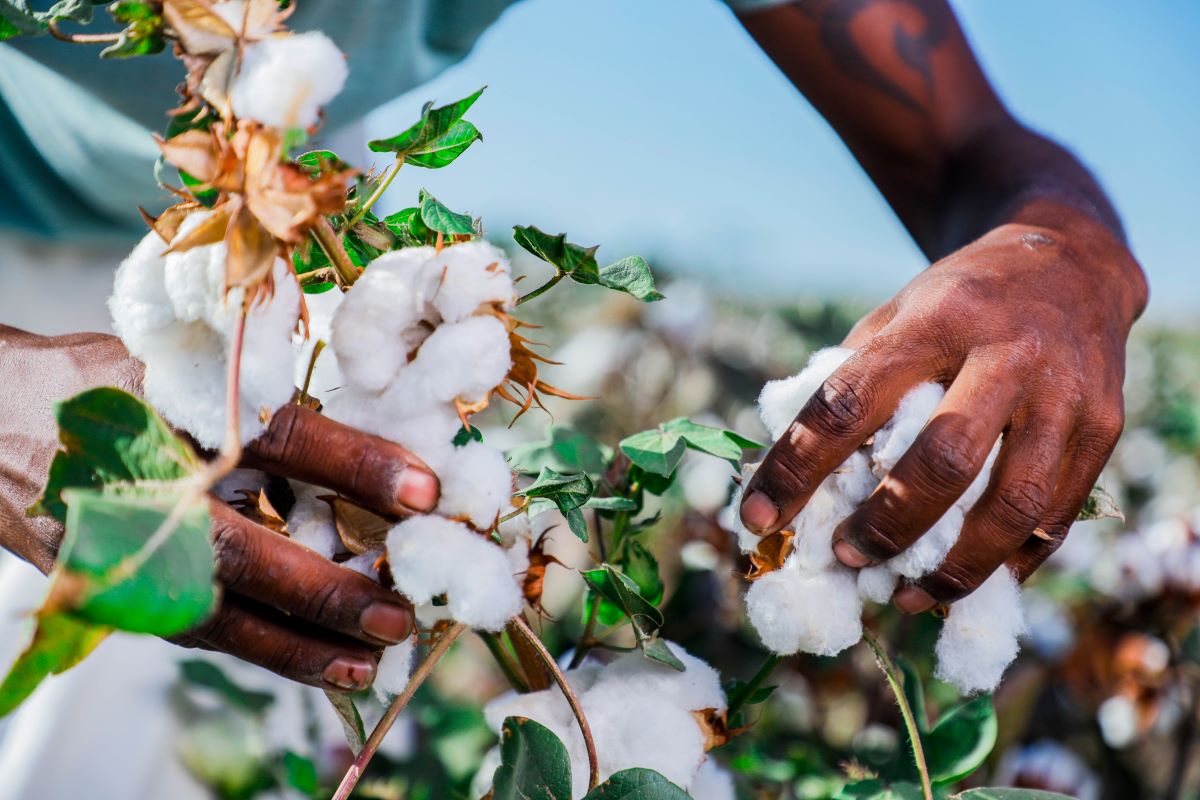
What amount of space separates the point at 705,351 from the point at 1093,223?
4.91 ft

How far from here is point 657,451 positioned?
2.17 feet

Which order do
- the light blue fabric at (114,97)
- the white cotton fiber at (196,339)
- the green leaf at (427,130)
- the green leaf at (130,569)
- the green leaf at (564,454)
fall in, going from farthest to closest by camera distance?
the light blue fabric at (114,97)
the green leaf at (564,454)
the green leaf at (427,130)
the white cotton fiber at (196,339)
the green leaf at (130,569)

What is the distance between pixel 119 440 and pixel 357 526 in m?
0.15

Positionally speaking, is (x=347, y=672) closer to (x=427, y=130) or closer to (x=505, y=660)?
(x=505, y=660)

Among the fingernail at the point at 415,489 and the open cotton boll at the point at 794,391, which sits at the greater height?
the fingernail at the point at 415,489

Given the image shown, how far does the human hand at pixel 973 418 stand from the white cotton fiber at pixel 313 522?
26cm

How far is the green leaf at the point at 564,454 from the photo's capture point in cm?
79

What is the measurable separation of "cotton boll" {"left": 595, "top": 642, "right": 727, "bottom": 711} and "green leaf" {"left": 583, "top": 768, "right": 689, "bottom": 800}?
0.33 feet

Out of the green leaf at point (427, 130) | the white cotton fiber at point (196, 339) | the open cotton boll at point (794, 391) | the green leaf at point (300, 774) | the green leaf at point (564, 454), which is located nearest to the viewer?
the white cotton fiber at point (196, 339)

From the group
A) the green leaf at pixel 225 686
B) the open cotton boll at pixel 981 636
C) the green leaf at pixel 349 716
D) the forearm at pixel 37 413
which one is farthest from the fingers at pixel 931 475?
the green leaf at pixel 225 686

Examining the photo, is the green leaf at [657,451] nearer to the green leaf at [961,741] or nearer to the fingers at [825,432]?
the fingers at [825,432]

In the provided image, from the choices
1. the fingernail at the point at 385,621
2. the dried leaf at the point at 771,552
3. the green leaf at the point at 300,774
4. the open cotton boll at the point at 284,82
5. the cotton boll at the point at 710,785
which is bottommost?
the green leaf at the point at 300,774

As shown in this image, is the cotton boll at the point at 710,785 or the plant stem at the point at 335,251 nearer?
the plant stem at the point at 335,251

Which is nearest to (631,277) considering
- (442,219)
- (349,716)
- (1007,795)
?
(442,219)
